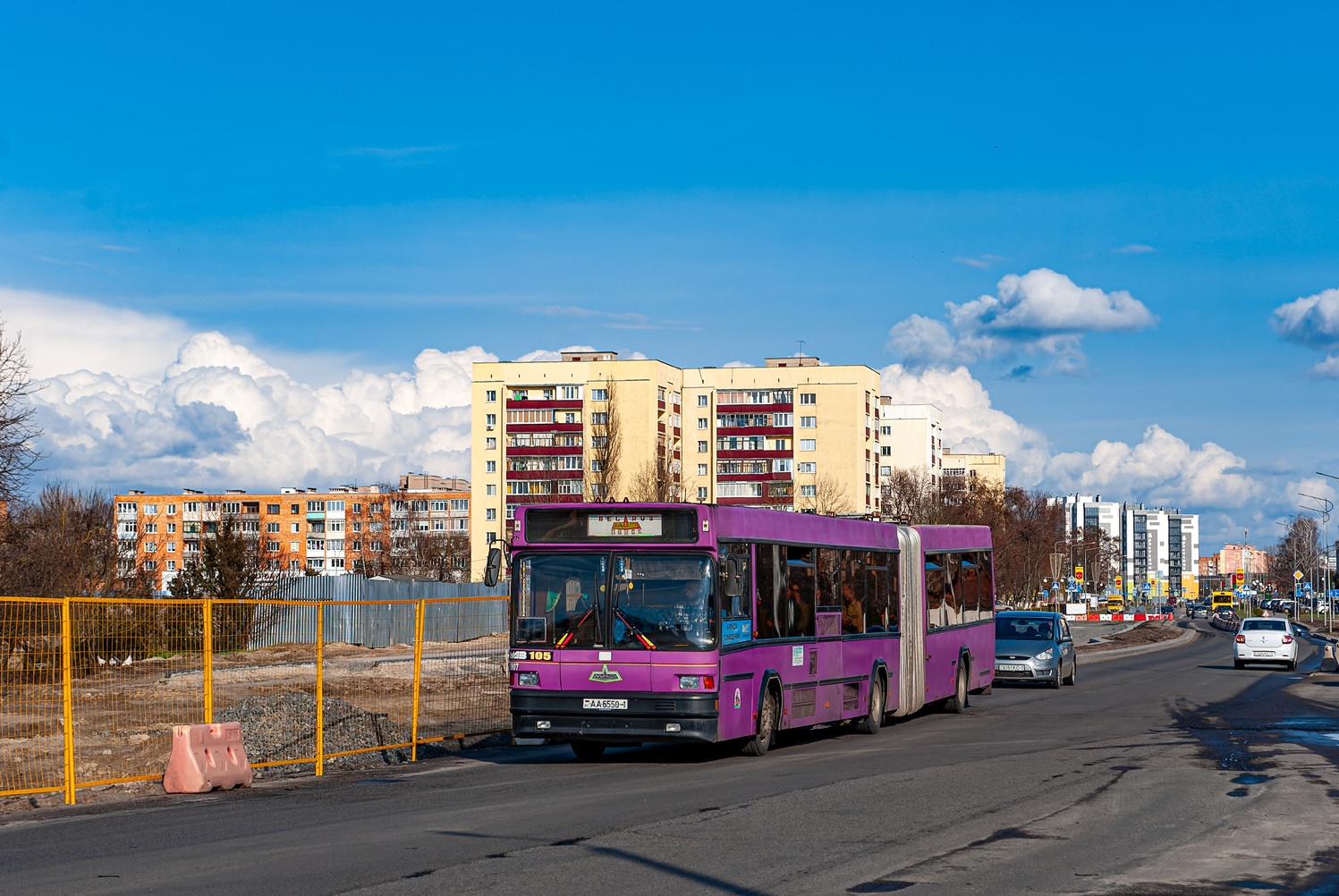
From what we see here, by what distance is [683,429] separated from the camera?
441ft

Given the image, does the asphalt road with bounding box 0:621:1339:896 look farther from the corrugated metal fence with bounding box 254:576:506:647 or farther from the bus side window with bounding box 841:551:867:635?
the bus side window with bounding box 841:551:867:635

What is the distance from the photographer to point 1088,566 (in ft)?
550

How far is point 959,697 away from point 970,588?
1996 millimetres

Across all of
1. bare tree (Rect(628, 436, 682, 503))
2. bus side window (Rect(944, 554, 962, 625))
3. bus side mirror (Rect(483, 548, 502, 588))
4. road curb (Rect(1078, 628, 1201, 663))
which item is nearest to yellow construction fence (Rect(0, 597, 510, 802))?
bus side mirror (Rect(483, 548, 502, 588))

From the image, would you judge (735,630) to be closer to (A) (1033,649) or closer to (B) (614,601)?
(B) (614,601)

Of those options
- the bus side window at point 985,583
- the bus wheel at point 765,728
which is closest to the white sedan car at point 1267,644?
the bus side window at point 985,583

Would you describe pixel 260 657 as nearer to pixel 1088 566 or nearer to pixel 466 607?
pixel 466 607

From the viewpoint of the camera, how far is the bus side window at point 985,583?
2633cm

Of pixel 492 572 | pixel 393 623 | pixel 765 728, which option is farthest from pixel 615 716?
pixel 393 623

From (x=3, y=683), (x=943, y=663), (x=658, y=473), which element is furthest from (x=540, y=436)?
(x=3, y=683)

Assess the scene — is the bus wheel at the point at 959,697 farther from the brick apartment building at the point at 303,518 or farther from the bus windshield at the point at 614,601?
the brick apartment building at the point at 303,518

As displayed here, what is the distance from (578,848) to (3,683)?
643 centimetres

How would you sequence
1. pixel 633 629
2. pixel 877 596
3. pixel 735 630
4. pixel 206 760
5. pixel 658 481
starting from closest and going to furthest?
pixel 206 760 < pixel 633 629 < pixel 735 630 < pixel 877 596 < pixel 658 481

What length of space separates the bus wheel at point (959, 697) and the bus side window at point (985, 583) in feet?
5.49
